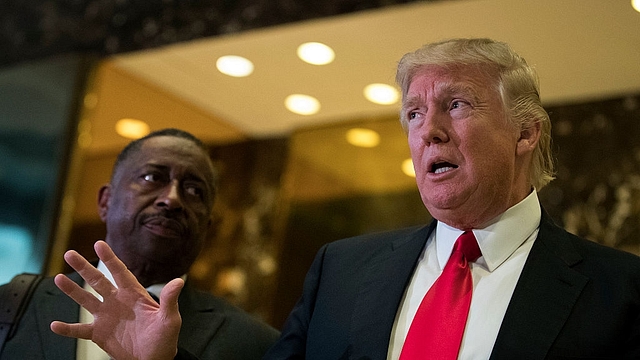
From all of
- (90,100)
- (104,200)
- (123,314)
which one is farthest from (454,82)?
(90,100)

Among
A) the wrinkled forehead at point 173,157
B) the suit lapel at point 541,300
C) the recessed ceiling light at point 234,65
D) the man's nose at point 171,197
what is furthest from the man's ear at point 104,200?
the recessed ceiling light at point 234,65

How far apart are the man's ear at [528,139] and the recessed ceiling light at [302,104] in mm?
2744

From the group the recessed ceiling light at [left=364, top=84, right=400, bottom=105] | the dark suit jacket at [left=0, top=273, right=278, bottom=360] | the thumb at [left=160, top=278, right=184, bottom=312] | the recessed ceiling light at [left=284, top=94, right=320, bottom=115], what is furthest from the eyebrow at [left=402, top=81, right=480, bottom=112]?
the recessed ceiling light at [left=284, top=94, right=320, bottom=115]

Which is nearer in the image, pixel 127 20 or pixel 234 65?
→ pixel 234 65

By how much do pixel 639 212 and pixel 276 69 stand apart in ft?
6.35

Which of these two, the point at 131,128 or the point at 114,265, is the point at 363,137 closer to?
the point at 131,128

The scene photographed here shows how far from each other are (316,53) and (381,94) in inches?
18.4

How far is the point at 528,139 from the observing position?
218 cm

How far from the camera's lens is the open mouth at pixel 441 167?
206 centimetres

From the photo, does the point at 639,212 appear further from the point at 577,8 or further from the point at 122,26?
the point at 122,26

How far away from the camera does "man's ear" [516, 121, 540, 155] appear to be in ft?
7.07

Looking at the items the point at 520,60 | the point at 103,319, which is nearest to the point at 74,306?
the point at 103,319

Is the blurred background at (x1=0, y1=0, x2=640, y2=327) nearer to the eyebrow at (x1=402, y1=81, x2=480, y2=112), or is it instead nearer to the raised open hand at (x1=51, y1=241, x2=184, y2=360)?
the eyebrow at (x1=402, y1=81, x2=480, y2=112)

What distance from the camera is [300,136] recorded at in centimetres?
508
